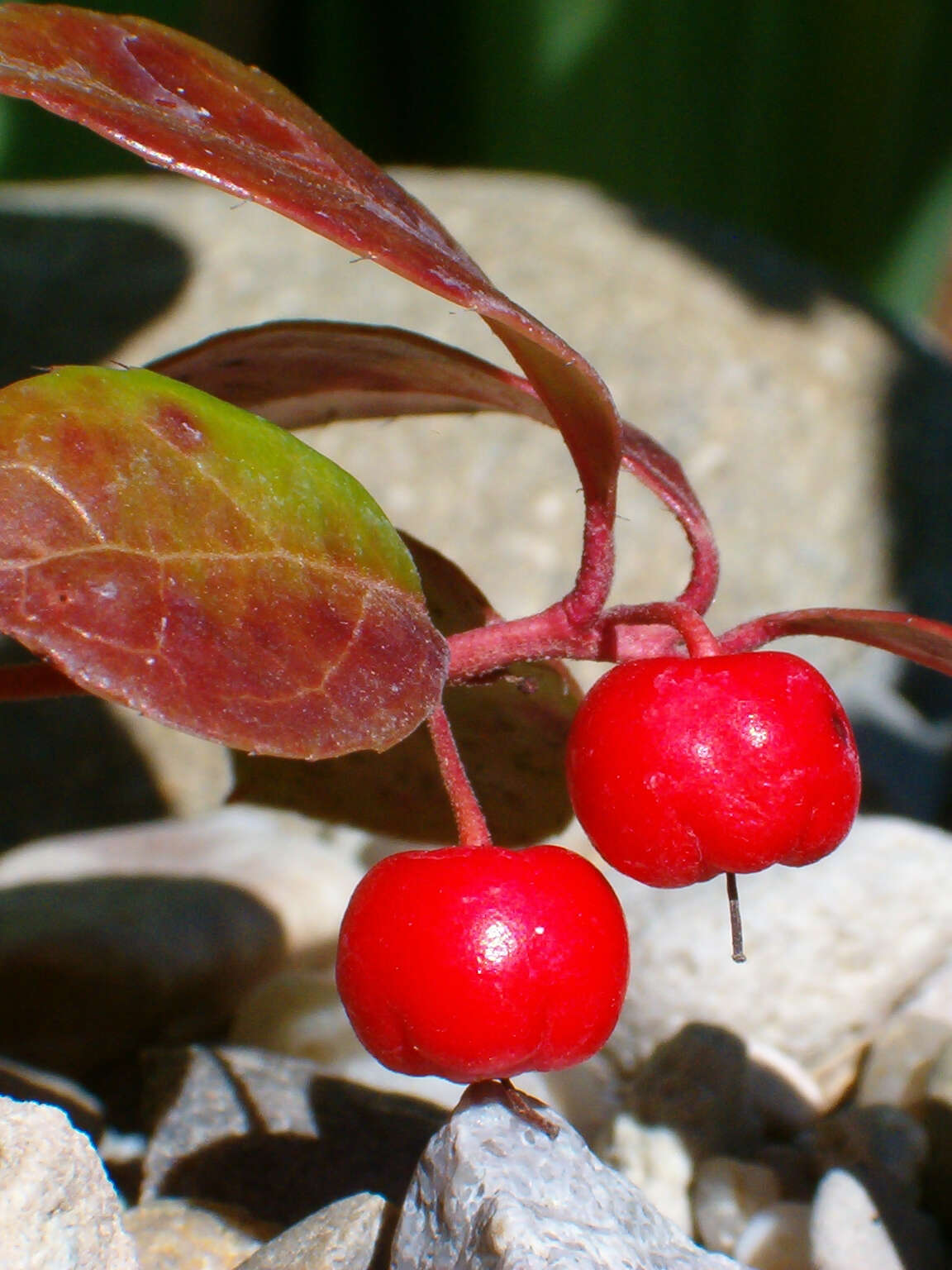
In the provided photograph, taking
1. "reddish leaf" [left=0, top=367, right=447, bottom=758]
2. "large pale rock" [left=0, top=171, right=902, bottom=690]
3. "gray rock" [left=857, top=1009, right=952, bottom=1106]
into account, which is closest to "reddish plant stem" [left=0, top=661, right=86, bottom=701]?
"reddish leaf" [left=0, top=367, right=447, bottom=758]

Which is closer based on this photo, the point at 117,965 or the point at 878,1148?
the point at 878,1148

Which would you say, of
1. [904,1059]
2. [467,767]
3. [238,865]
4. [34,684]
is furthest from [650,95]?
[34,684]

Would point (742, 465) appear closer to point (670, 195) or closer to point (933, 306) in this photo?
point (670, 195)

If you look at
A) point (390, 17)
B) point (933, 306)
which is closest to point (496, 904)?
point (390, 17)

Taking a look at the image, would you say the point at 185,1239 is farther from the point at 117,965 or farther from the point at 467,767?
the point at 117,965

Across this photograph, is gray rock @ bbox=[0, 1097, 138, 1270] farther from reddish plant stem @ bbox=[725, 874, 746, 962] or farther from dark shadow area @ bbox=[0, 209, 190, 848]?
dark shadow area @ bbox=[0, 209, 190, 848]

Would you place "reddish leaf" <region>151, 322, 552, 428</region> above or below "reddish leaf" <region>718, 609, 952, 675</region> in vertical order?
below
